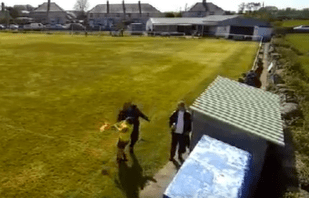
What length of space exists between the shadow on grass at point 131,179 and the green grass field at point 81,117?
25mm

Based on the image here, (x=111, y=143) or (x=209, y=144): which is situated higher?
(x=209, y=144)

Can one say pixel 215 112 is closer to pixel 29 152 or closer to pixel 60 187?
pixel 60 187

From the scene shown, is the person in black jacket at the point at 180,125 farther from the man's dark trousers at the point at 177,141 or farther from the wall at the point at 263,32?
the wall at the point at 263,32

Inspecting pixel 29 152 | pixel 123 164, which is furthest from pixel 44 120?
pixel 123 164

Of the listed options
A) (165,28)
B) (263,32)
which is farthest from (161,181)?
(165,28)

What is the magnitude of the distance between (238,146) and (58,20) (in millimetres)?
109047

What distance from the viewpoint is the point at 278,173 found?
26.9 feet

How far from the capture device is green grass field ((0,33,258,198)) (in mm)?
7707

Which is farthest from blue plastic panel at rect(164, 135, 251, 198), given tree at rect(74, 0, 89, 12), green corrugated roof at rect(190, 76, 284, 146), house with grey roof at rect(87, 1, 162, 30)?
tree at rect(74, 0, 89, 12)

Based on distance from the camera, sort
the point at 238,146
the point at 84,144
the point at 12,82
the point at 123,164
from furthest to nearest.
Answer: the point at 12,82 < the point at 84,144 < the point at 123,164 < the point at 238,146

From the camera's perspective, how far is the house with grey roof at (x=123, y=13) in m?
102

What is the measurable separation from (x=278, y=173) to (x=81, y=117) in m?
7.78

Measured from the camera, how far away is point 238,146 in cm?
738

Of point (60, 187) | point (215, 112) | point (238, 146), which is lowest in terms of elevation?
point (60, 187)
